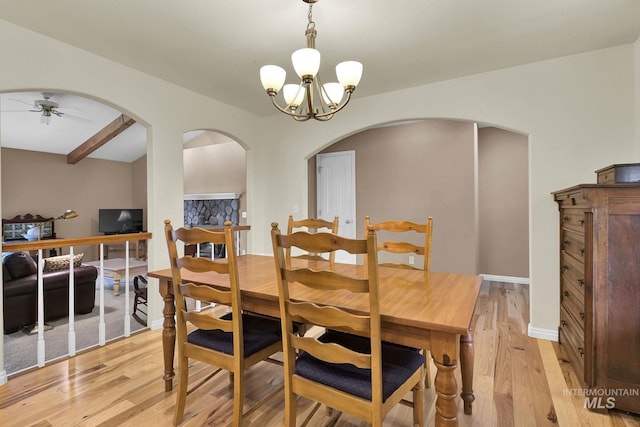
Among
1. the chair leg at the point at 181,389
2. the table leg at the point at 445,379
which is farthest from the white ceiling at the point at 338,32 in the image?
the chair leg at the point at 181,389

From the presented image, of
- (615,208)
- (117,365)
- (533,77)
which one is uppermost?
(533,77)

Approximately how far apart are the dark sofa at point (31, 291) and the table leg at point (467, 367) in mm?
3795

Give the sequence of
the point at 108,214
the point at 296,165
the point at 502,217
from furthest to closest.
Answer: the point at 108,214, the point at 502,217, the point at 296,165

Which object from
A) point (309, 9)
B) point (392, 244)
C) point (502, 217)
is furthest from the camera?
point (502, 217)

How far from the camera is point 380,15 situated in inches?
81.0

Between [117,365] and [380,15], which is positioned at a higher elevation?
[380,15]

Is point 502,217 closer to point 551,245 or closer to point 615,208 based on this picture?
point 551,245

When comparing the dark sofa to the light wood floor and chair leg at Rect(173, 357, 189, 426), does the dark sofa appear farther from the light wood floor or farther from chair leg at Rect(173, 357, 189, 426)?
chair leg at Rect(173, 357, 189, 426)

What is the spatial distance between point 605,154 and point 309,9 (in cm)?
257

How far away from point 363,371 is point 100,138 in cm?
695

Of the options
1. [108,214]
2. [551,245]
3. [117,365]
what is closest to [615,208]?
[551,245]

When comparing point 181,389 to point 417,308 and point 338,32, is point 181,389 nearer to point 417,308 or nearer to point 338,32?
point 417,308

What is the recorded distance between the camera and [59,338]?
2.98 metres

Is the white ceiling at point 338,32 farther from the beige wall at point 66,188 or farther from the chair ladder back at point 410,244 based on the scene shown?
the beige wall at point 66,188
